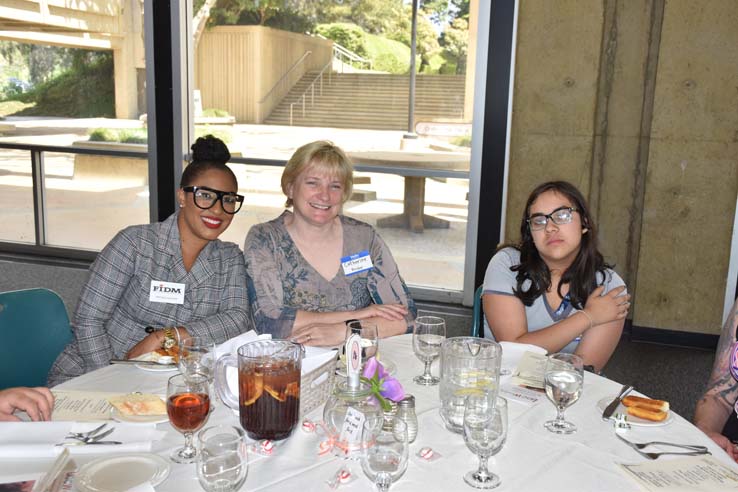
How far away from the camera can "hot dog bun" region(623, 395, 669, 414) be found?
1.56 m

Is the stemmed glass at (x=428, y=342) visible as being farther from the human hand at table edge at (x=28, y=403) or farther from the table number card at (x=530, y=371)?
→ the human hand at table edge at (x=28, y=403)

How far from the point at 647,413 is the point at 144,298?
167 cm

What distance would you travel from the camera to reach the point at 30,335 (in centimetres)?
208

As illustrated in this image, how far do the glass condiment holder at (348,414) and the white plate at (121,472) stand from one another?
1.09 feet

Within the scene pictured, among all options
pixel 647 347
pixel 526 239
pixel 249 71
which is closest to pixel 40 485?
pixel 526 239

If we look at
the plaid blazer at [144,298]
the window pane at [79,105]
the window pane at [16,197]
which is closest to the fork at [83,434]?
the plaid blazer at [144,298]

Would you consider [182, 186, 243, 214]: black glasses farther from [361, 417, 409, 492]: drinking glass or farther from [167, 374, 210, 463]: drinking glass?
[361, 417, 409, 492]: drinking glass

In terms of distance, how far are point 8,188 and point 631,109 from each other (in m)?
5.53

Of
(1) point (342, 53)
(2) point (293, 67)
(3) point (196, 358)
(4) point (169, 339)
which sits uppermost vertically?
(1) point (342, 53)

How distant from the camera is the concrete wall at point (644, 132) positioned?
4.14m

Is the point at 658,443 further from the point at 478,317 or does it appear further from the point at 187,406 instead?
the point at 478,317

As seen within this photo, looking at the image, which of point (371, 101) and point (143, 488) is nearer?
point (143, 488)

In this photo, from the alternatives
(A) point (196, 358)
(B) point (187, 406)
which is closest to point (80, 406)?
(A) point (196, 358)

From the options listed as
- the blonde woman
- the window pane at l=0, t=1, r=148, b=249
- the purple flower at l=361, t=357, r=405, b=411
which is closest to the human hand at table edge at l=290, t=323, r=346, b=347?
the blonde woman
